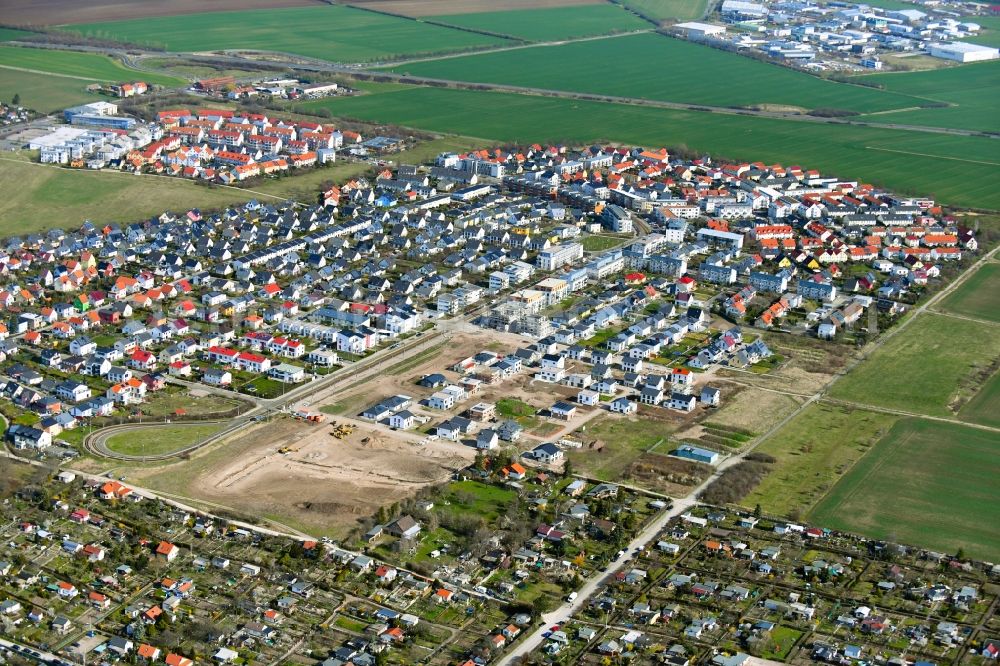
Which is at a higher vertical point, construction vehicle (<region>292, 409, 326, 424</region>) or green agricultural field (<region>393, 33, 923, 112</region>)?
green agricultural field (<region>393, 33, 923, 112</region>)

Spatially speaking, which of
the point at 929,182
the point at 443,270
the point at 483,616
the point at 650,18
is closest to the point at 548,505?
the point at 483,616

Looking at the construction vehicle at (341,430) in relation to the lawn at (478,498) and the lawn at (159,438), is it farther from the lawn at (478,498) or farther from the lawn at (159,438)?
the lawn at (478,498)

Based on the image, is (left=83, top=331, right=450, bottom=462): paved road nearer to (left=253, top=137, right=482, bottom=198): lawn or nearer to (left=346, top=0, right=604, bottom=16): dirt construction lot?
(left=253, top=137, right=482, bottom=198): lawn

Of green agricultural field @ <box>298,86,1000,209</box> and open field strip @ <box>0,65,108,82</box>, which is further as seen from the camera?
open field strip @ <box>0,65,108,82</box>

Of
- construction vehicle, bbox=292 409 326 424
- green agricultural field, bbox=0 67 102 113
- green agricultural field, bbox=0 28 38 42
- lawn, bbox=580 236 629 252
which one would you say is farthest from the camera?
green agricultural field, bbox=0 28 38 42

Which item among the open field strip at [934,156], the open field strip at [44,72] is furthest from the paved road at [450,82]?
the open field strip at [934,156]

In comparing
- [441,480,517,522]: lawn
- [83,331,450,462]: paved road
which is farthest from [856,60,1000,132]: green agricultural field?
[441,480,517,522]: lawn

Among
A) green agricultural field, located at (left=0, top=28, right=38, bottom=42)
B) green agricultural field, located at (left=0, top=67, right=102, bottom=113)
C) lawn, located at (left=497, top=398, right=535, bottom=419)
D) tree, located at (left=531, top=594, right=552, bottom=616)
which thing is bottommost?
tree, located at (left=531, top=594, right=552, bottom=616)

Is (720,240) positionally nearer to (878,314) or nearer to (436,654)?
(878,314)
